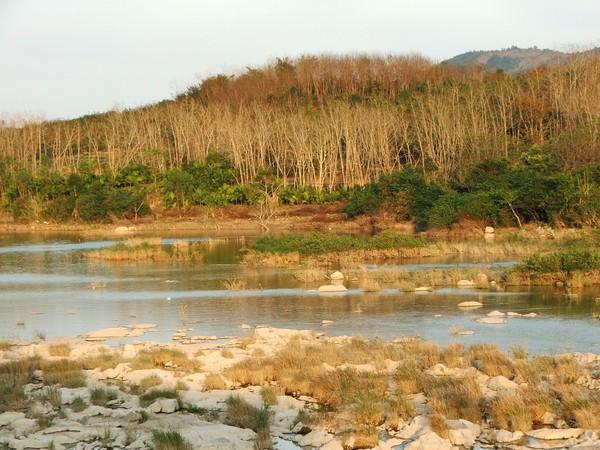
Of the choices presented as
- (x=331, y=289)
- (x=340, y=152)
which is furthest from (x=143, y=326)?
(x=340, y=152)

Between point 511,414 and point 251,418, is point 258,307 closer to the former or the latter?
point 251,418

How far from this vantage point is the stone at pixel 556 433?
11.3m

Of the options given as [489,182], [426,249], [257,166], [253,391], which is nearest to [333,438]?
[253,391]

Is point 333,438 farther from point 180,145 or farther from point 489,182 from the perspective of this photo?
point 180,145

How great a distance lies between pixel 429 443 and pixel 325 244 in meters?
25.7

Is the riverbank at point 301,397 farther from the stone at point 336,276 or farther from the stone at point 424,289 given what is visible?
the stone at point 336,276

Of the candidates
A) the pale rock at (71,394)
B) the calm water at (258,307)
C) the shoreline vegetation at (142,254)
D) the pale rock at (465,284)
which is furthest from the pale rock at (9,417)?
the shoreline vegetation at (142,254)

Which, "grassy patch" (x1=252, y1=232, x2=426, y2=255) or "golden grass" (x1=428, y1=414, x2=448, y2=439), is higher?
"grassy patch" (x1=252, y1=232, x2=426, y2=255)

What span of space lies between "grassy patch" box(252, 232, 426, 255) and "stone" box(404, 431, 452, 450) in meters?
25.2

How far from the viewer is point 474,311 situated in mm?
23328

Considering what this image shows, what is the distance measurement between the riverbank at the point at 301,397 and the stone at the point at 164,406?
23mm

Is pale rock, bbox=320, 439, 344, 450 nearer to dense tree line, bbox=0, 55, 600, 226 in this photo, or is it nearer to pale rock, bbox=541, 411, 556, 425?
pale rock, bbox=541, 411, 556, 425

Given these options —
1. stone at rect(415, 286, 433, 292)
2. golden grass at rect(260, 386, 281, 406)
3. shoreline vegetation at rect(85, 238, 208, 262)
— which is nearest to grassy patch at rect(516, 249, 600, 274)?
stone at rect(415, 286, 433, 292)

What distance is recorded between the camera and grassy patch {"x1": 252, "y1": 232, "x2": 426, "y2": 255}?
36781mm
